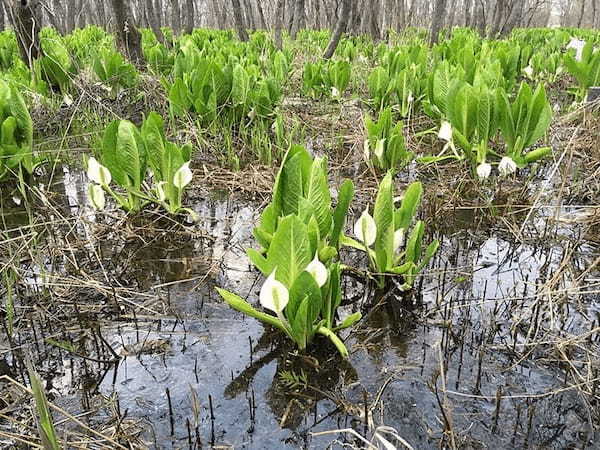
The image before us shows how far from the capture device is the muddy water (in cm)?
124

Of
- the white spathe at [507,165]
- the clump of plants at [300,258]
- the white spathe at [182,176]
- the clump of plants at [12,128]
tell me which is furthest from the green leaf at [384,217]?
the clump of plants at [12,128]

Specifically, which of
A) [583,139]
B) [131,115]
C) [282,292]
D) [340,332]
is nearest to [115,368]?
[282,292]

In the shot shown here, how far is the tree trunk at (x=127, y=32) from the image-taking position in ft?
19.8

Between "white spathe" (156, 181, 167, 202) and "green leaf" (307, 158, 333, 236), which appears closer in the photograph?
"green leaf" (307, 158, 333, 236)

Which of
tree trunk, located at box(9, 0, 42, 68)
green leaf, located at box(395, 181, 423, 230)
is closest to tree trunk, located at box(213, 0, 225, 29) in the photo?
tree trunk, located at box(9, 0, 42, 68)

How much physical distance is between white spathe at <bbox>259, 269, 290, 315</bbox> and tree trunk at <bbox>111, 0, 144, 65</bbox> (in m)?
5.15

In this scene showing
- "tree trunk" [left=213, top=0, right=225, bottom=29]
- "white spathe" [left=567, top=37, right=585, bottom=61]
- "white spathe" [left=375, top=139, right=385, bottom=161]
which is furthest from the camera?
"tree trunk" [left=213, top=0, right=225, bottom=29]

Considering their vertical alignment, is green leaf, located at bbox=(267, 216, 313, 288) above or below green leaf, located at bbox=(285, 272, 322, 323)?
above

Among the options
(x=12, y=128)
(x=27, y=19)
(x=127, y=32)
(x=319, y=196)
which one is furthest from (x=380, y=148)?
(x=127, y=32)

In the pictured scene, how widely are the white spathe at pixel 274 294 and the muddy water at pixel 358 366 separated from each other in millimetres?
186

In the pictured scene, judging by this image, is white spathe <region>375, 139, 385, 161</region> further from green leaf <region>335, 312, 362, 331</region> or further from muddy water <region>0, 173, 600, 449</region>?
green leaf <region>335, 312, 362, 331</region>

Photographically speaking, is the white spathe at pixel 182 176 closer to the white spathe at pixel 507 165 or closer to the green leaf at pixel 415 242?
the green leaf at pixel 415 242

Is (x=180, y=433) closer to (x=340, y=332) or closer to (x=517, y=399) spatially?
(x=340, y=332)

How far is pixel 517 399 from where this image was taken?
1.31 meters
